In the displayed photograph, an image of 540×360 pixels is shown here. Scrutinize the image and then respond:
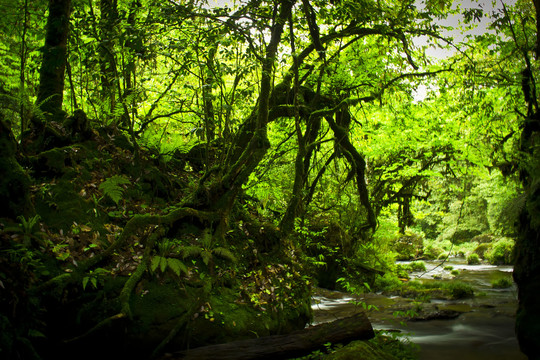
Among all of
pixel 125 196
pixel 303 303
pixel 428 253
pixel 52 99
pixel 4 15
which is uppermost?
pixel 4 15

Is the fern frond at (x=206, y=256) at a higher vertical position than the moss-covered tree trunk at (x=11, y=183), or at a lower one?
lower

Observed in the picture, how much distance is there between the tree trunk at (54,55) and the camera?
5.33 m

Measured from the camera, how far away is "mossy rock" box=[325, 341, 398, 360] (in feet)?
12.0

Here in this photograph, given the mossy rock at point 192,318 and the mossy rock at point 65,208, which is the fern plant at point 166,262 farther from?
the mossy rock at point 65,208

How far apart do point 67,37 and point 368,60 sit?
245 inches

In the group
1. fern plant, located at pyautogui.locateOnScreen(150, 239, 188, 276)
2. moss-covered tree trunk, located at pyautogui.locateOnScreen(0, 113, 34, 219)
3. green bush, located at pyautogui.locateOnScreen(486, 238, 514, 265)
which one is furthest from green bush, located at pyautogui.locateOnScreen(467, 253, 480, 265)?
moss-covered tree trunk, located at pyautogui.locateOnScreen(0, 113, 34, 219)

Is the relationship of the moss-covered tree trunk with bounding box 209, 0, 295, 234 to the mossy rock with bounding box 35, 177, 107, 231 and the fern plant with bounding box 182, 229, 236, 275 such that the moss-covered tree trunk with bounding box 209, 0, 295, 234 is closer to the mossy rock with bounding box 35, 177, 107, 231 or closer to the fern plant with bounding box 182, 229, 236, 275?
the fern plant with bounding box 182, 229, 236, 275

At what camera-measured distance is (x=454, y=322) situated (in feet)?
27.7

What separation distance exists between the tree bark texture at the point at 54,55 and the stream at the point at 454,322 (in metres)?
5.98

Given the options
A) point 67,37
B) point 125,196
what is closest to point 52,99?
point 67,37

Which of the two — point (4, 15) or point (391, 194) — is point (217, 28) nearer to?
point (4, 15)

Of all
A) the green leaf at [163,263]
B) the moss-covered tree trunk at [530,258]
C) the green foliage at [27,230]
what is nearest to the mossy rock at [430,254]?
the moss-covered tree trunk at [530,258]

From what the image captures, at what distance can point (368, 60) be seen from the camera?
294 inches

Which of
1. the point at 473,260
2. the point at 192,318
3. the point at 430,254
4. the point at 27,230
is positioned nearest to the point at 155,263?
the point at 192,318
